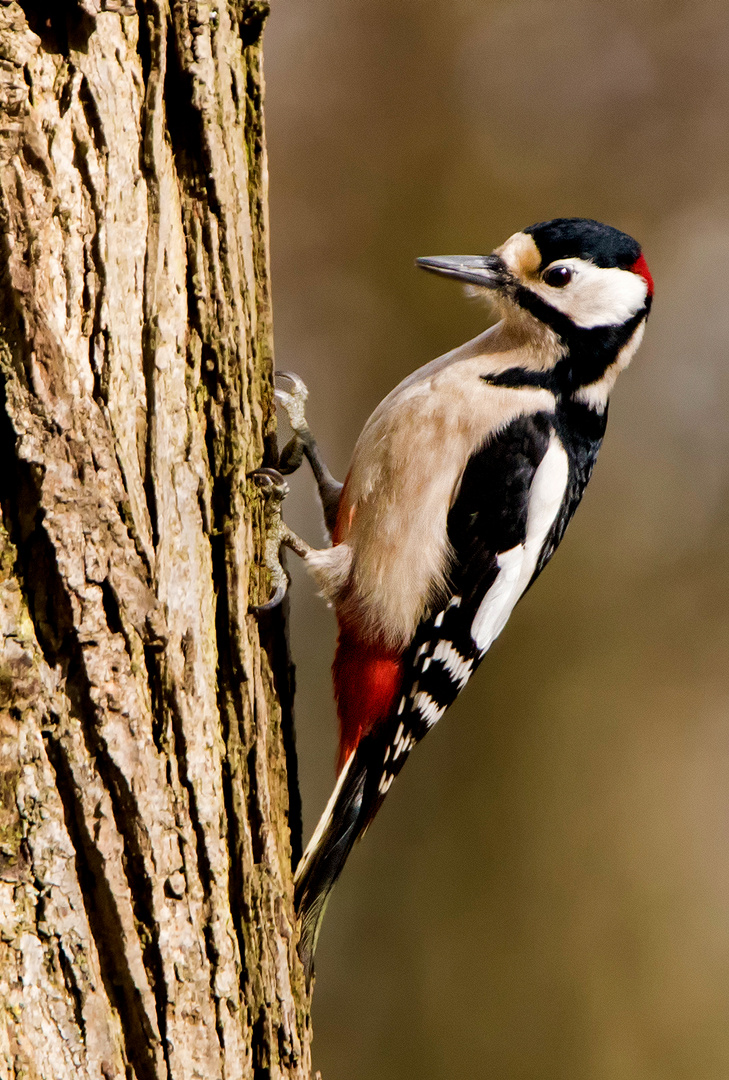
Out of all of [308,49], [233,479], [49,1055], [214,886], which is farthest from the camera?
[308,49]

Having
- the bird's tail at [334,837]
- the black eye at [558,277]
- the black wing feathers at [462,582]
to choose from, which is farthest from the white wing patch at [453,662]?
the black eye at [558,277]

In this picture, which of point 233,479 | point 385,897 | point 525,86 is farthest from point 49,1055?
point 525,86

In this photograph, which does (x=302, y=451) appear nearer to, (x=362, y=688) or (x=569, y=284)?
(x=362, y=688)

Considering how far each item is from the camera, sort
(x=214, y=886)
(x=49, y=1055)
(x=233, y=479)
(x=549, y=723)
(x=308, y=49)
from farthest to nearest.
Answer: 1. (x=549, y=723)
2. (x=308, y=49)
3. (x=233, y=479)
4. (x=214, y=886)
5. (x=49, y=1055)

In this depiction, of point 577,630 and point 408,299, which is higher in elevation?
point 408,299

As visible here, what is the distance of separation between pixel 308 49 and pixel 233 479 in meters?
3.56

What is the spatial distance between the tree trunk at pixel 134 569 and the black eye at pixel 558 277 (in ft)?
3.73

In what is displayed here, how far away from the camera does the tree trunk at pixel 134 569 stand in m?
1.31

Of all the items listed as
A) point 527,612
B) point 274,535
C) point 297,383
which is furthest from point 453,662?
point 527,612

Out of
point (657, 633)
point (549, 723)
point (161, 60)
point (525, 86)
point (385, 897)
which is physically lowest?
point (385, 897)

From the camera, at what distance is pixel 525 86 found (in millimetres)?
4707

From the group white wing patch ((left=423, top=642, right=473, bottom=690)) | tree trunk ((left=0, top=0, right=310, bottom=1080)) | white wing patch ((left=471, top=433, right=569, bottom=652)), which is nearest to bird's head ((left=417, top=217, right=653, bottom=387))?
white wing patch ((left=471, top=433, right=569, bottom=652))

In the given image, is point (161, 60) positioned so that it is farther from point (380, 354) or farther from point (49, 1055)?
point (380, 354)

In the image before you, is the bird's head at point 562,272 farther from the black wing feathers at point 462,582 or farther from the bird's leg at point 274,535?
the bird's leg at point 274,535
